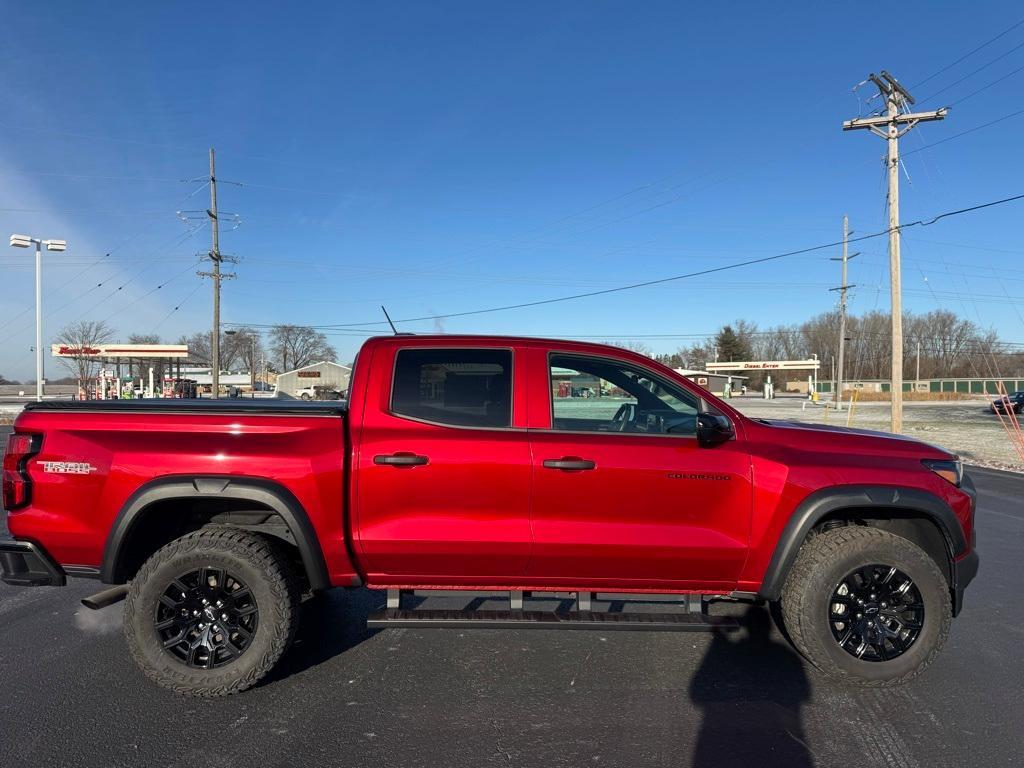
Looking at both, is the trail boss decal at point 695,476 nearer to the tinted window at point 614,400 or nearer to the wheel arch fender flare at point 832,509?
the tinted window at point 614,400

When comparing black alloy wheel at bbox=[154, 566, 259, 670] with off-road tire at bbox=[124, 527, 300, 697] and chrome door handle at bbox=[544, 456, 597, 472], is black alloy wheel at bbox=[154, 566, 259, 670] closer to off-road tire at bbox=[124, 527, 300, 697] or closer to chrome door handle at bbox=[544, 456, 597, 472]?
off-road tire at bbox=[124, 527, 300, 697]

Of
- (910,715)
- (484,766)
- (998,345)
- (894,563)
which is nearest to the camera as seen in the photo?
(484,766)

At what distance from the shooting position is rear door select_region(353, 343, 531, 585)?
128 inches

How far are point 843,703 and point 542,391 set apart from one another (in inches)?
89.5

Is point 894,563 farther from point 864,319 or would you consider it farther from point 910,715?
point 864,319

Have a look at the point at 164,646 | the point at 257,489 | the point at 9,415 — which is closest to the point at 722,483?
the point at 257,489

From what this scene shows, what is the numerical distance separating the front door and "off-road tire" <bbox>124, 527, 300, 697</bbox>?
4.49 ft

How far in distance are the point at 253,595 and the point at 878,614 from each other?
133 inches

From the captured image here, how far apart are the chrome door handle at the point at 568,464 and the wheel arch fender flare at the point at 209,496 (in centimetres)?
128

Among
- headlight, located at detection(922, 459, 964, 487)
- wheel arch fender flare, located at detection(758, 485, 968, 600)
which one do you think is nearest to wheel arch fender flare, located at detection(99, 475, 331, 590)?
wheel arch fender flare, located at detection(758, 485, 968, 600)

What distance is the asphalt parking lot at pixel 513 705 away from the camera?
110 inches

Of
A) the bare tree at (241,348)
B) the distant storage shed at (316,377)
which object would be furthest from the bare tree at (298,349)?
the distant storage shed at (316,377)

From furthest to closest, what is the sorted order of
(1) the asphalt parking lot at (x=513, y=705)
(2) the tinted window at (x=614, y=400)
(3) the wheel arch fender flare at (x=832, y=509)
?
(2) the tinted window at (x=614, y=400), (3) the wheel arch fender flare at (x=832, y=509), (1) the asphalt parking lot at (x=513, y=705)

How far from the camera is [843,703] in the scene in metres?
3.26
